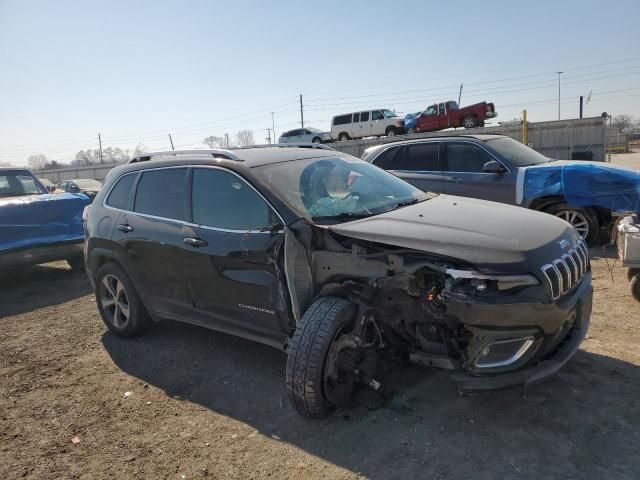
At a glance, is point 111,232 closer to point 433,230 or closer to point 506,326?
point 433,230

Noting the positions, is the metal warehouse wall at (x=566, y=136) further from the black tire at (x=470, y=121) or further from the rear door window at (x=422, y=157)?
the rear door window at (x=422, y=157)

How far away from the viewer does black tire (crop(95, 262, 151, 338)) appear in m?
4.62

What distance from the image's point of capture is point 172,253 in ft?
13.1

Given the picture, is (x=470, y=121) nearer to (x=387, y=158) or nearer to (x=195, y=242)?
(x=387, y=158)

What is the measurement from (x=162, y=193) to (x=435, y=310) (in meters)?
2.67

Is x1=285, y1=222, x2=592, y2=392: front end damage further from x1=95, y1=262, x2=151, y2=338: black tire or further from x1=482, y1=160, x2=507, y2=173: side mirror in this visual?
x1=482, y1=160, x2=507, y2=173: side mirror

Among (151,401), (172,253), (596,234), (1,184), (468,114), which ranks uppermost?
(468,114)

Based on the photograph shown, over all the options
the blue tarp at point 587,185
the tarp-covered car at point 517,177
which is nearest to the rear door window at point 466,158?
the tarp-covered car at point 517,177

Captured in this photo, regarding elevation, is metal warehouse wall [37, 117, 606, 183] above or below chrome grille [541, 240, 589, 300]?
above

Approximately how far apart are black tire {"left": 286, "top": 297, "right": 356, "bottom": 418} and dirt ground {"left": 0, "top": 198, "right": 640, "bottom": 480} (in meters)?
0.21

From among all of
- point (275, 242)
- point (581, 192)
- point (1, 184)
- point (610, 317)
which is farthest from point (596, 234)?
point (1, 184)

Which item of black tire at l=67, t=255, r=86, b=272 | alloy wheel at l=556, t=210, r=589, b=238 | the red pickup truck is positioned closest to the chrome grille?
alloy wheel at l=556, t=210, r=589, b=238

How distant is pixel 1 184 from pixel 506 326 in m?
8.33

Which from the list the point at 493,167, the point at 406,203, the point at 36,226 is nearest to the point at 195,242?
the point at 406,203
